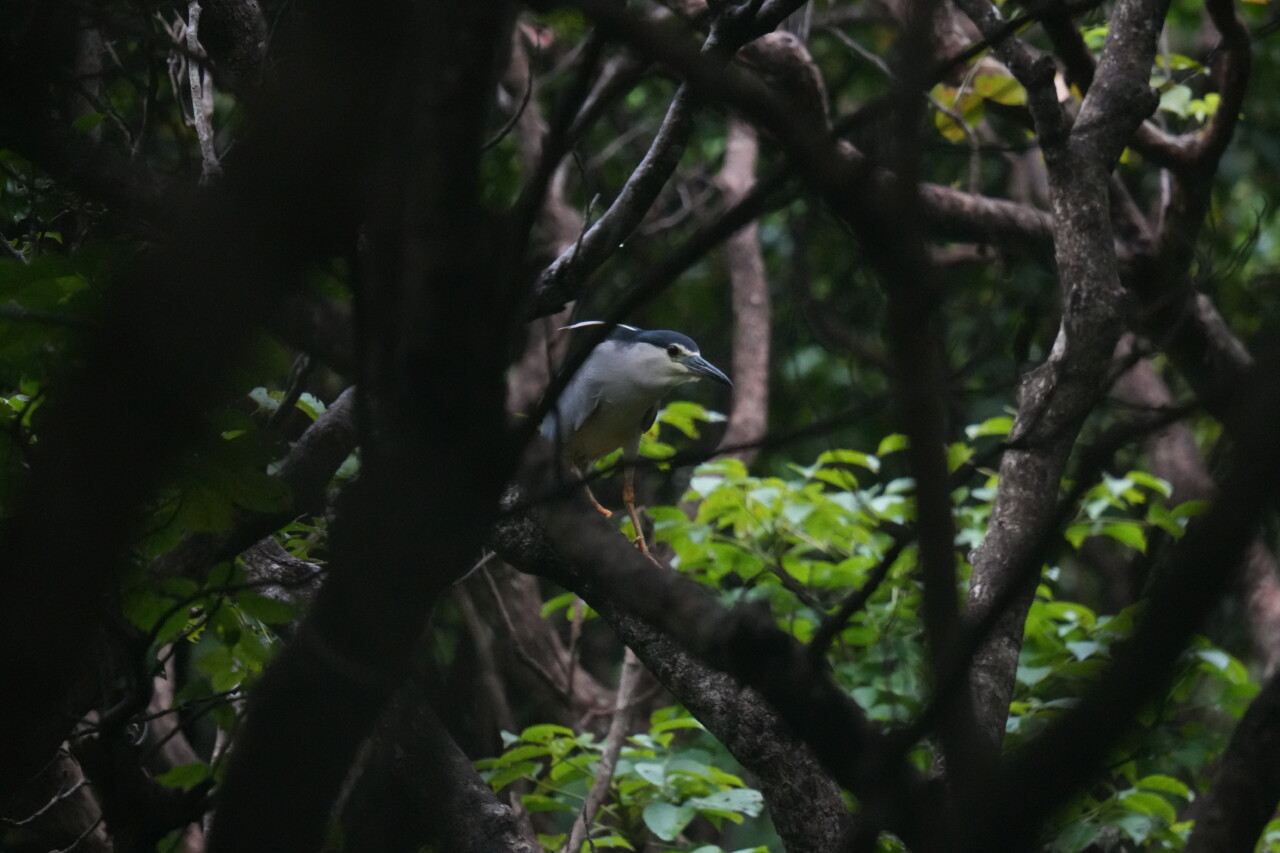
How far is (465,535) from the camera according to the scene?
121 cm

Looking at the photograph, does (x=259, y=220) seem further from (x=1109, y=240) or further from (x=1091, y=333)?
(x=1109, y=240)

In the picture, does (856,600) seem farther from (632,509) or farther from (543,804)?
(632,509)

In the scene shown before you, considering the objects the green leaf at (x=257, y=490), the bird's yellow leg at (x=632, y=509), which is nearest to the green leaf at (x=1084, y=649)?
the bird's yellow leg at (x=632, y=509)

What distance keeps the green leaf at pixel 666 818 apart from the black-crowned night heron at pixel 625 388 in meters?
1.32

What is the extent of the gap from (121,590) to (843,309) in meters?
5.44

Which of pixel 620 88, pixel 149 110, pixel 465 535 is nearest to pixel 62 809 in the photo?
pixel 149 110

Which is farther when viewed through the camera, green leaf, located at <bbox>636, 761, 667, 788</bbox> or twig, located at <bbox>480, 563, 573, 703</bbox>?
twig, located at <bbox>480, 563, 573, 703</bbox>

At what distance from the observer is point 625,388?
429cm

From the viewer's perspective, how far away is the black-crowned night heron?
430 centimetres

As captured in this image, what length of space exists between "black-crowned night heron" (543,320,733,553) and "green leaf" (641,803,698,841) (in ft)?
4.34

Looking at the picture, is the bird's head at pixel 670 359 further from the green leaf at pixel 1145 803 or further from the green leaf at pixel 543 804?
the green leaf at pixel 1145 803

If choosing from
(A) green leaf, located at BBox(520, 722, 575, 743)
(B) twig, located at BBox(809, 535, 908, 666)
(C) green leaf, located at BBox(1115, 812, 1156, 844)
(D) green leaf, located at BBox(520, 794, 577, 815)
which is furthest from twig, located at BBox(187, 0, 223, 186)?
(C) green leaf, located at BBox(1115, 812, 1156, 844)

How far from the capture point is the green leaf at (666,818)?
302cm

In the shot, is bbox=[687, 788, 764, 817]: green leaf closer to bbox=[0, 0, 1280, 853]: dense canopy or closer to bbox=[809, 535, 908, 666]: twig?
bbox=[0, 0, 1280, 853]: dense canopy
